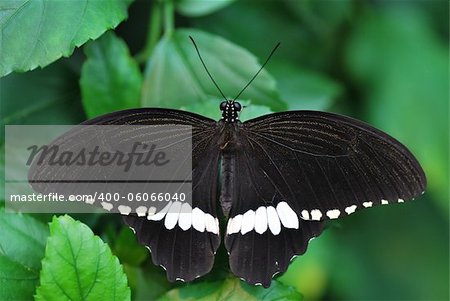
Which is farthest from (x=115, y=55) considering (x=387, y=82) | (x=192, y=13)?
(x=387, y=82)

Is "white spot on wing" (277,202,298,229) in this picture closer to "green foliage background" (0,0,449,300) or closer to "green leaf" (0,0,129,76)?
"green foliage background" (0,0,449,300)

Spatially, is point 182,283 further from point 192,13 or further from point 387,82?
point 387,82

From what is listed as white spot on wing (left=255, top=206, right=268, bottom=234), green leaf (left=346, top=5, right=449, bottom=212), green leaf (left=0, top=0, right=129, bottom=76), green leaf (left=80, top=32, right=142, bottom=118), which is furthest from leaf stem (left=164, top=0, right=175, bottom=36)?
green leaf (left=346, top=5, right=449, bottom=212)

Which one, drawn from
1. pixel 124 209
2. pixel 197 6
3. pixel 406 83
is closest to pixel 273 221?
pixel 124 209

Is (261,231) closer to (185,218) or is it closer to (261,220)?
(261,220)

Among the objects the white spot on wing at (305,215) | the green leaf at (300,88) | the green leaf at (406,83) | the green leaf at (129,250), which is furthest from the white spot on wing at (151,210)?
the green leaf at (406,83)

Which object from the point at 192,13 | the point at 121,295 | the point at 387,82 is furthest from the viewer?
the point at 387,82
